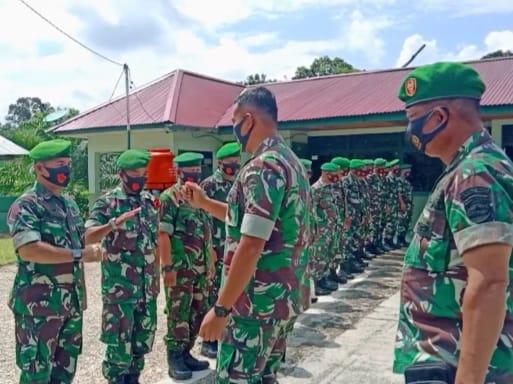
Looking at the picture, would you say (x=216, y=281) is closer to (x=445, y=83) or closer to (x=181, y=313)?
(x=181, y=313)

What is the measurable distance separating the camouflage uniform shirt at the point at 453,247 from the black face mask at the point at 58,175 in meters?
2.45

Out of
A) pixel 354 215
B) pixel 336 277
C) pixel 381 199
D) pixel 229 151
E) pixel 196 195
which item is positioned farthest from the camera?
pixel 381 199

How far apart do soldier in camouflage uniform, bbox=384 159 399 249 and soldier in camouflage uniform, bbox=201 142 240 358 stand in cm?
745

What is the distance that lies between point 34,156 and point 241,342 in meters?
1.95

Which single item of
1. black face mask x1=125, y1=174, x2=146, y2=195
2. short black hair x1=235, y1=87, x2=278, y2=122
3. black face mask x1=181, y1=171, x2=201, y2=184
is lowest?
black face mask x1=125, y1=174, x2=146, y2=195

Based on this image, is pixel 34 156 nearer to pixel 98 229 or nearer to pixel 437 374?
pixel 98 229

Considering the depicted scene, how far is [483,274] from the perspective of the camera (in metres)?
1.59

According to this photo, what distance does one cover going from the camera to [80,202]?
58.7 ft

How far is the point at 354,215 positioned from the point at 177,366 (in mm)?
5751

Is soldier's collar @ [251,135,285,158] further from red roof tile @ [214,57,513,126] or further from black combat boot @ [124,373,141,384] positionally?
red roof tile @ [214,57,513,126]

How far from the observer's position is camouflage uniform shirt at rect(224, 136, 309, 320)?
248cm

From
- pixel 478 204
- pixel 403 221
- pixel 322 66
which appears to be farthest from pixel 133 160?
pixel 322 66

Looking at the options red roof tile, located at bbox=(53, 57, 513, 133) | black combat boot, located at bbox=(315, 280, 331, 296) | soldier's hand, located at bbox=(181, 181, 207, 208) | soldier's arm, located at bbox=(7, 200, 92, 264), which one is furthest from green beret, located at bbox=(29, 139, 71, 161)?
red roof tile, located at bbox=(53, 57, 513, 133)

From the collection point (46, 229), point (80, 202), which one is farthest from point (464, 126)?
point (80, 202)
